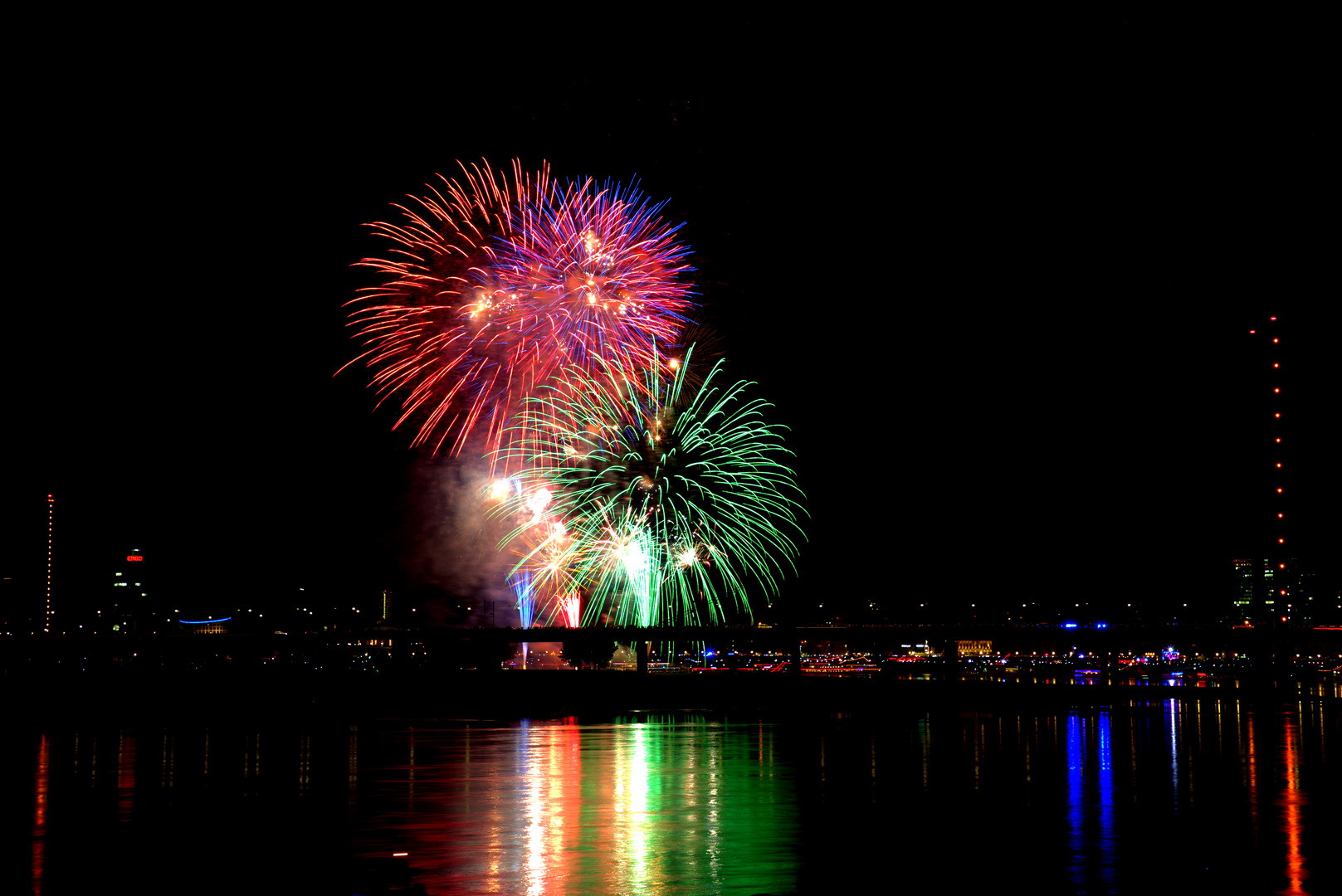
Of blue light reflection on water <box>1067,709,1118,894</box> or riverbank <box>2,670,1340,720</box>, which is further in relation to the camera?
riverbank <box>2,670,1340,720</box>

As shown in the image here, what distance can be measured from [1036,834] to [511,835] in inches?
287

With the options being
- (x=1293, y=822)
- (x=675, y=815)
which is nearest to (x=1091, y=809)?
(x=1293, y=822)

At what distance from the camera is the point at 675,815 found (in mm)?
21766

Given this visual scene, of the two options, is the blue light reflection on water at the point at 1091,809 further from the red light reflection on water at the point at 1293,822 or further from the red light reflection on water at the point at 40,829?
the red light reflection on water at the point at 40,829

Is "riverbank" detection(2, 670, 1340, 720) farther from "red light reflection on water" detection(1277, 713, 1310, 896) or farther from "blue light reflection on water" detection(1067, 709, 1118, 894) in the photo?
"red light reflection on water" detection(1277, 713, 1310, 896)

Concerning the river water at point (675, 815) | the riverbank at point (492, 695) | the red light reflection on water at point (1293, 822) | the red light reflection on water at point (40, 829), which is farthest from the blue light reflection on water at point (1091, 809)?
the riverbank at point (492, 695)

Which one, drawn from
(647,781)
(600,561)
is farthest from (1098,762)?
(600,561)

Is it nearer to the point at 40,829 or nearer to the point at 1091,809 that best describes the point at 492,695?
the point at 40,829

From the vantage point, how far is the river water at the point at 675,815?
16.2m

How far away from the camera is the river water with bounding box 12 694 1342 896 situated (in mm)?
16156

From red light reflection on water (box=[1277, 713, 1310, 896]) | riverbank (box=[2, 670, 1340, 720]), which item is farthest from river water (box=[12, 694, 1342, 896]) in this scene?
riverbank (box=[2, 670, 1340, 720])

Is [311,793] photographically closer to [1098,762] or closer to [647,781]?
[647,781]

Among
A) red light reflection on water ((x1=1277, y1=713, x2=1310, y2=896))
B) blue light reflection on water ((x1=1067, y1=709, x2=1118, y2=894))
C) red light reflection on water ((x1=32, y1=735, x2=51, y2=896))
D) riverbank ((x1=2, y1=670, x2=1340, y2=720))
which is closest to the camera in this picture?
red light reflection on water ((x1=1277, y1=713, x2=1310, y2=896))

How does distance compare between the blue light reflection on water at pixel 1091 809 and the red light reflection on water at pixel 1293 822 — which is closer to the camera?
the red light reflection on water at pixel 1293 822
